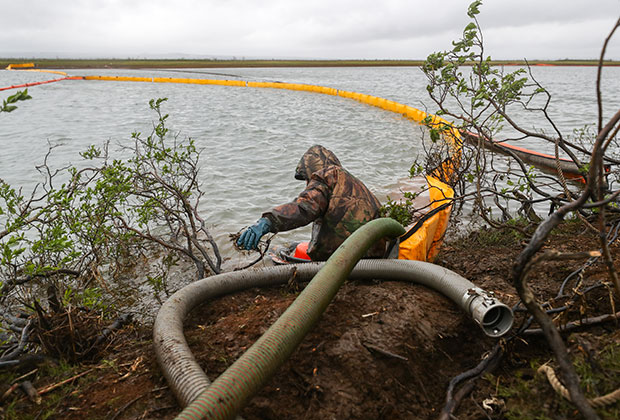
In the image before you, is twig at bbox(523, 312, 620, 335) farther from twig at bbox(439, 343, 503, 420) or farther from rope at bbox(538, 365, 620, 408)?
rope at bbox(538, 365, 620, 408)

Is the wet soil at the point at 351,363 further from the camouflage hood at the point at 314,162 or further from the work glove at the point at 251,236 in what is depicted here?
the camouflage hood at the point at 314,162

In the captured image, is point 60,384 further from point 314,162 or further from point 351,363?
point 314,162

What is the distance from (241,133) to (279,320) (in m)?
13.5

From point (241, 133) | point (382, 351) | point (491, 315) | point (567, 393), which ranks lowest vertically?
point (241, 133)

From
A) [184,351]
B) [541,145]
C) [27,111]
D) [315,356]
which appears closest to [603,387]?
[315,356]

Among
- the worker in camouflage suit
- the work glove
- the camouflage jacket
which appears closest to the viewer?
the work glove

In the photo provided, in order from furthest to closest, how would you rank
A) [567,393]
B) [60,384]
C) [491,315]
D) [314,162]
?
[314,162]
[491,315]
[60,384]
[567,393]

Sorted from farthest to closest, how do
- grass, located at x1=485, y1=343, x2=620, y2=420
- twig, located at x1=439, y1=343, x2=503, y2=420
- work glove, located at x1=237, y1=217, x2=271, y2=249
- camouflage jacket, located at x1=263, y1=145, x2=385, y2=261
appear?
1. camouflage jacket, located at x1=263, y1=145, x2=385, y2=261
2. work glove, located at x1=237, y1=217, x2=271, y2=249
3. twig, located at x1=439, y1=343, x2=503, y2=420
4. grass, located at x1=485, y1=343, x2=620, y2=420

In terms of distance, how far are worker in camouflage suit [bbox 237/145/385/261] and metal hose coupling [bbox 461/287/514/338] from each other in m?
1.31

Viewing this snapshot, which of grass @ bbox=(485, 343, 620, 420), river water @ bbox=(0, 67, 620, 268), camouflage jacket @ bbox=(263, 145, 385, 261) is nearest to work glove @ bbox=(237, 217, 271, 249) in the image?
camouflage jacket @ bbox=(263, 145, 385, 261)

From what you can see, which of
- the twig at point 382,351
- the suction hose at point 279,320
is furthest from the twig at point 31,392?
the twig at point 382,351

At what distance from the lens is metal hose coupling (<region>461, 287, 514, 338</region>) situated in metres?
2.56

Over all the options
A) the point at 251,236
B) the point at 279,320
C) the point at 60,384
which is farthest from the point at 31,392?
the point at 251,236

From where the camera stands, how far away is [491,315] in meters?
2.64
